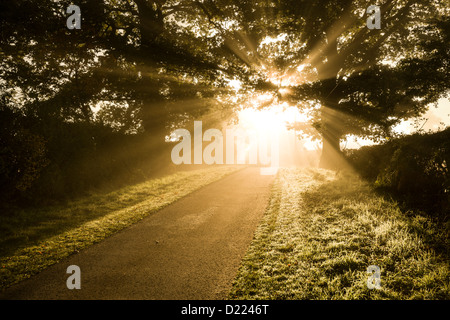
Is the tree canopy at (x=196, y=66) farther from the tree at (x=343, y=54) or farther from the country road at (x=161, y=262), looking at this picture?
the country road at (x=161, y=262)

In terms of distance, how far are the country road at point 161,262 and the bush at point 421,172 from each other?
5.13 m

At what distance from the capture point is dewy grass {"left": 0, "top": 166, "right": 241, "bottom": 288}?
5.01 m

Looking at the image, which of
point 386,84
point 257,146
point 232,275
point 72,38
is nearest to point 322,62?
point 386,84

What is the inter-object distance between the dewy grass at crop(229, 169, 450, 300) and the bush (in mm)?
716

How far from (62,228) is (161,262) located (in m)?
4.64

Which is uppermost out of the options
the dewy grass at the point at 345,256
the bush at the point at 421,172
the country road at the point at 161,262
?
the bush at the point at 421,172

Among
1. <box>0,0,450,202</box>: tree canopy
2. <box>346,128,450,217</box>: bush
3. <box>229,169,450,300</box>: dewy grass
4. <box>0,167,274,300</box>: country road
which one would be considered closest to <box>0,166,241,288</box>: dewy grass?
<box>0,167,274,300</box>: country road

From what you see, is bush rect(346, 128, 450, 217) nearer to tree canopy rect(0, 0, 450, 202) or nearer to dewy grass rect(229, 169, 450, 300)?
dewy grass rect(229, 169, 450, 300)

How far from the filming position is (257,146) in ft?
209

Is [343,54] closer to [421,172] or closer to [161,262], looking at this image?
[421,172]

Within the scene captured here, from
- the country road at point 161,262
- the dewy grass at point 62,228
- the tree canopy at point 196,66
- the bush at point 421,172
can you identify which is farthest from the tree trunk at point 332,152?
the dewy grass at point 62,228

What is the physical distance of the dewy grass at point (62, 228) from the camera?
501cm

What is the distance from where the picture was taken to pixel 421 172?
23.7ft
